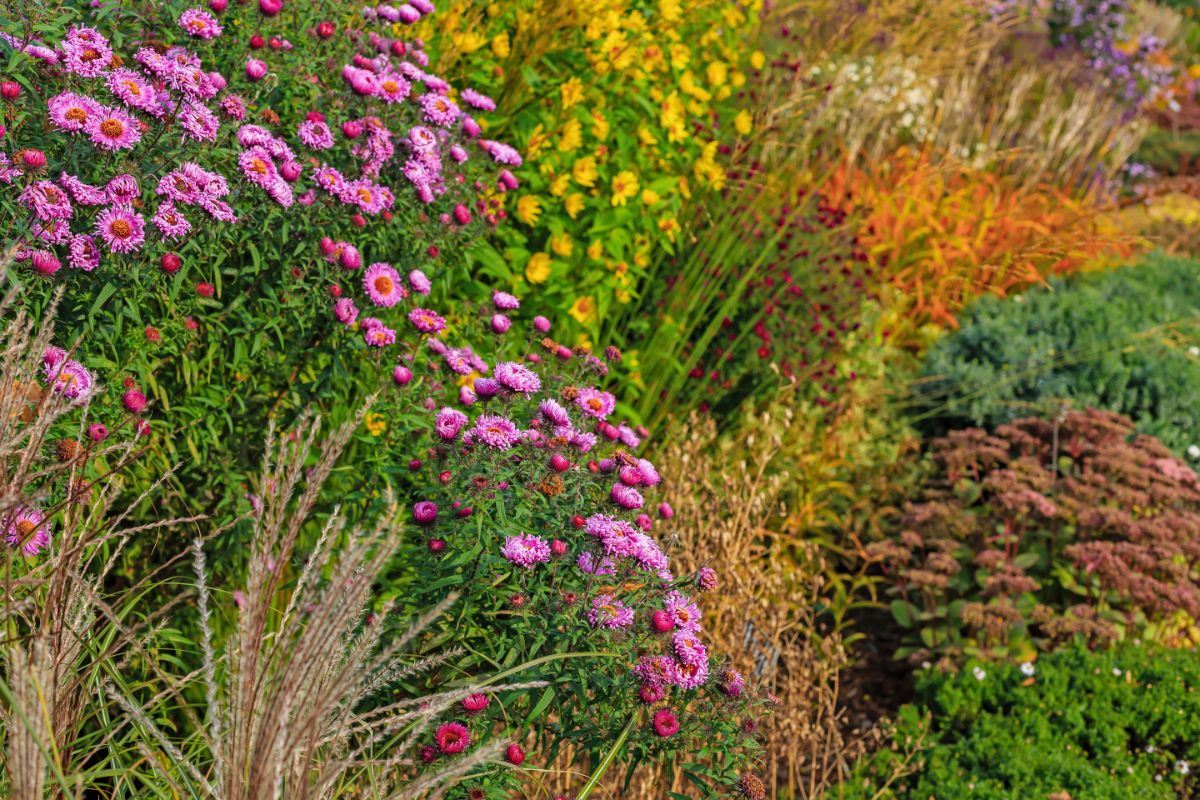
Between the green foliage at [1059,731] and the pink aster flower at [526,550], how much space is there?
1.56 metres

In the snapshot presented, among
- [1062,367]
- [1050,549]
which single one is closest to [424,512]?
[1050,549]

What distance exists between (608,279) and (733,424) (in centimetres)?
124

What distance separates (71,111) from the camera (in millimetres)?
2207

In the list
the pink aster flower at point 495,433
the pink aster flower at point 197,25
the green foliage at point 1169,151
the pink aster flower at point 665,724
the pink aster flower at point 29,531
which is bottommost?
the green foliage at point 1169,151

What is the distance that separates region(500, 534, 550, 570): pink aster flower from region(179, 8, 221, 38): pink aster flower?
1.31m

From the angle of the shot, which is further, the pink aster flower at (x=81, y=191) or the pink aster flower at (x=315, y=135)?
the pink aster flower at (x=315, y=135)

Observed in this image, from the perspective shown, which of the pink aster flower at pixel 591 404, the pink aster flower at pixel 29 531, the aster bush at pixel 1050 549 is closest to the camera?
the pink aster flower at pixel 29 531

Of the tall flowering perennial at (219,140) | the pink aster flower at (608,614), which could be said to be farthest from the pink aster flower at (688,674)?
the tall flowering perennial at (219,140)

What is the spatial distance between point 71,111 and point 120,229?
0.78 ft

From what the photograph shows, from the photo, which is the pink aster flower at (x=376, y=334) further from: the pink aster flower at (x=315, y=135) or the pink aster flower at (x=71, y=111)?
the pink aster flower at (x=71, y=111)

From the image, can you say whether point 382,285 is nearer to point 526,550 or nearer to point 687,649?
point 526,550

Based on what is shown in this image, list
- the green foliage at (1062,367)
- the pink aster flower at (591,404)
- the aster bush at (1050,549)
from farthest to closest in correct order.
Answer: the green foliage at (1062,367) < the aster bush at (1050,549) < the pink aster flower at (591,404)

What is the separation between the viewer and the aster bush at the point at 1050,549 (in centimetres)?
382

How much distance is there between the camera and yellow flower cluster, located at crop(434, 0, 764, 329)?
3668mm
